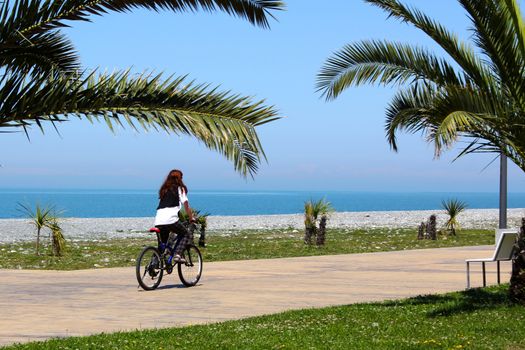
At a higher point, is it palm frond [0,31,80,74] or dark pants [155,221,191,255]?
palm frond [0,31,80,74]

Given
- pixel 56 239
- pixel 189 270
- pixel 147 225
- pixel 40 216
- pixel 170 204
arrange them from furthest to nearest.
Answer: pixel 147 225
pixel 40 216
pixel 56 239
pixel 189 270
pixel 170 204

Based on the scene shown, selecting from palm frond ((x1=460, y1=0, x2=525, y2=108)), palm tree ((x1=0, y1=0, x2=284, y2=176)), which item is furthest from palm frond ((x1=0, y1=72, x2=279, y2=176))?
palm frond ((x1=460, y1=0, x2=525, y2=108))

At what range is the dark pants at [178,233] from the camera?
15203 millimetres

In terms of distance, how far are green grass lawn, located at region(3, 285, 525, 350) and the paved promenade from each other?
0.85 metres

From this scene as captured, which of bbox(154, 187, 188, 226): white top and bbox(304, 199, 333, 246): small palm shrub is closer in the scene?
bbox(154, 187, 188, 226): white top

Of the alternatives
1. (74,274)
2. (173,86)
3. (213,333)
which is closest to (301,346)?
(213,333)

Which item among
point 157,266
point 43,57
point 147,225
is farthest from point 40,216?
point 147,225

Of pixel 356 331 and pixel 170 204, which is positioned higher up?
pixel 170 204

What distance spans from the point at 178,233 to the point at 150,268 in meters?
0.77

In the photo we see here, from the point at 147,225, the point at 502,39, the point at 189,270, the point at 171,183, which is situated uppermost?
the point at 502,39

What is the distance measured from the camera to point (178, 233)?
50.7 feet

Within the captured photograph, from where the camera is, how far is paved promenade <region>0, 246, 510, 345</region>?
464 inches

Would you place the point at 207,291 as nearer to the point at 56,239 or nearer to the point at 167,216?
the point at 167,216

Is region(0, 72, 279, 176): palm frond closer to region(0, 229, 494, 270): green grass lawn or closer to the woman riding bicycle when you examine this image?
the woman riding bicycle
